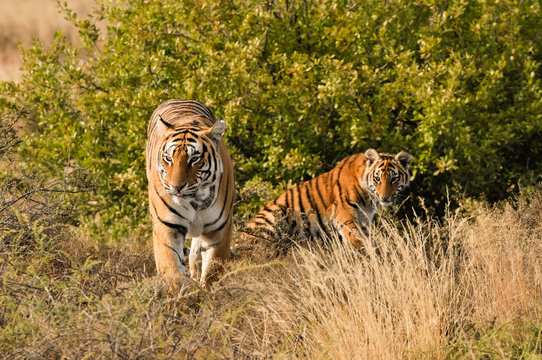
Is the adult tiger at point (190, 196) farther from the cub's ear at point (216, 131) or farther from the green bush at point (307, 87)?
the green bush at point (307, 87)

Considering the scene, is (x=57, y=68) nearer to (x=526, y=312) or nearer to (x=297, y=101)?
(x=297, y=101)

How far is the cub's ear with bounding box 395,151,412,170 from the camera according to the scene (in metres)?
6.84

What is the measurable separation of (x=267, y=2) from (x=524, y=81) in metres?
3.29

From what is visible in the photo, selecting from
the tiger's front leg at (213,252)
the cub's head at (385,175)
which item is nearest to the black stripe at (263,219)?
the cub's head at (385,175)

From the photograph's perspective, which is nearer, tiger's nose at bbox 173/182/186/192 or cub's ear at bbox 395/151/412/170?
tiger's nose at bbox 173/182/186/192

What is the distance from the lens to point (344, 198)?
706 centimetres

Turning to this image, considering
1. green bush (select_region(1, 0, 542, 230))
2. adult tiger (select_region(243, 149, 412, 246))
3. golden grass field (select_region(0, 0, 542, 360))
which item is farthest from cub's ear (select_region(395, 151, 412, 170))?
golden grass field (select_region(0, 0, 542, 360))

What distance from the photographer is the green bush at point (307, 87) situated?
24.7 ft

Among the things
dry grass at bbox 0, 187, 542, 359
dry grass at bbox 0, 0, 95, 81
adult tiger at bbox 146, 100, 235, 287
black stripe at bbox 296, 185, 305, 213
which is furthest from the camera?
dry grass at bbox 0, 0, 95, 81

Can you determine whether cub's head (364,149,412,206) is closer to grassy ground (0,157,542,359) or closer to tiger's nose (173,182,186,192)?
grassy ground (0,157,542,359)

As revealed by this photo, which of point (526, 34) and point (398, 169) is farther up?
point (526, 34)

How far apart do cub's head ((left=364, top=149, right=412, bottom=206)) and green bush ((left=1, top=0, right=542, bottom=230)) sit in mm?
605

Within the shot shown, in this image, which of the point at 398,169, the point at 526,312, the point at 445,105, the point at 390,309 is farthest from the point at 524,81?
the point at 390,309

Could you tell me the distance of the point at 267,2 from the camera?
8.17 meters
